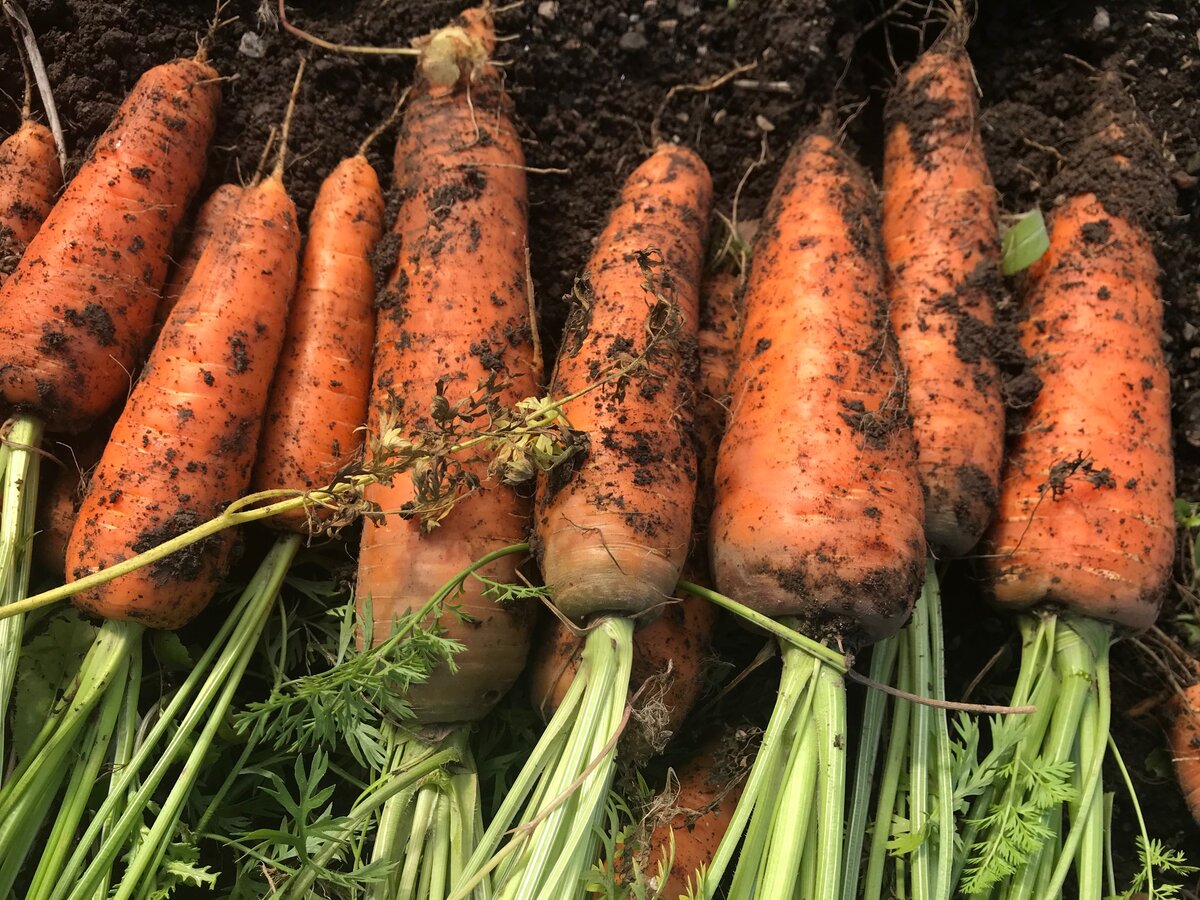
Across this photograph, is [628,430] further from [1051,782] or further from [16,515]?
[16,515]

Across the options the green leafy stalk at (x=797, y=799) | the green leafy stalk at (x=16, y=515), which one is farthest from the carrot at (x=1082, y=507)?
the green leafy stalk at (x=16, y=515)

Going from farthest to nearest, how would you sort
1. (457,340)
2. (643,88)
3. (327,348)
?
(643,88)
(327,348)
(457,340)

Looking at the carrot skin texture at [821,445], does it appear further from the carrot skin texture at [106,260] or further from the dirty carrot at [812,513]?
the carrot skin texture at [106,260]

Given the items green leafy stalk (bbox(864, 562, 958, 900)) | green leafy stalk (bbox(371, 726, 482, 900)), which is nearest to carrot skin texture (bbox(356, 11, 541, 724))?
green leafy stalk (bbox(371, 726, 482, 900))

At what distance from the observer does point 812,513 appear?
168 cm

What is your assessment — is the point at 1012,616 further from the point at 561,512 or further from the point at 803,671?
the point at 561,512

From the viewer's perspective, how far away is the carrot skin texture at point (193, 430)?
172 cm

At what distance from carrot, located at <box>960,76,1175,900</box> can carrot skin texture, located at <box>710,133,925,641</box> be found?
0.39m

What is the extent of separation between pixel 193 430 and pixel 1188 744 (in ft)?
8.39

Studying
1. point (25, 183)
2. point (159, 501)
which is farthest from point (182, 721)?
point (25, 183)

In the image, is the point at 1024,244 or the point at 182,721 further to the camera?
the point at 1024,244

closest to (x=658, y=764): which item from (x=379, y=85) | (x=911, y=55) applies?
(x=379, y=85)

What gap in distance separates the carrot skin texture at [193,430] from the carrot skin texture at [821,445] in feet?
3.82

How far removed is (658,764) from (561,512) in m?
0.72
